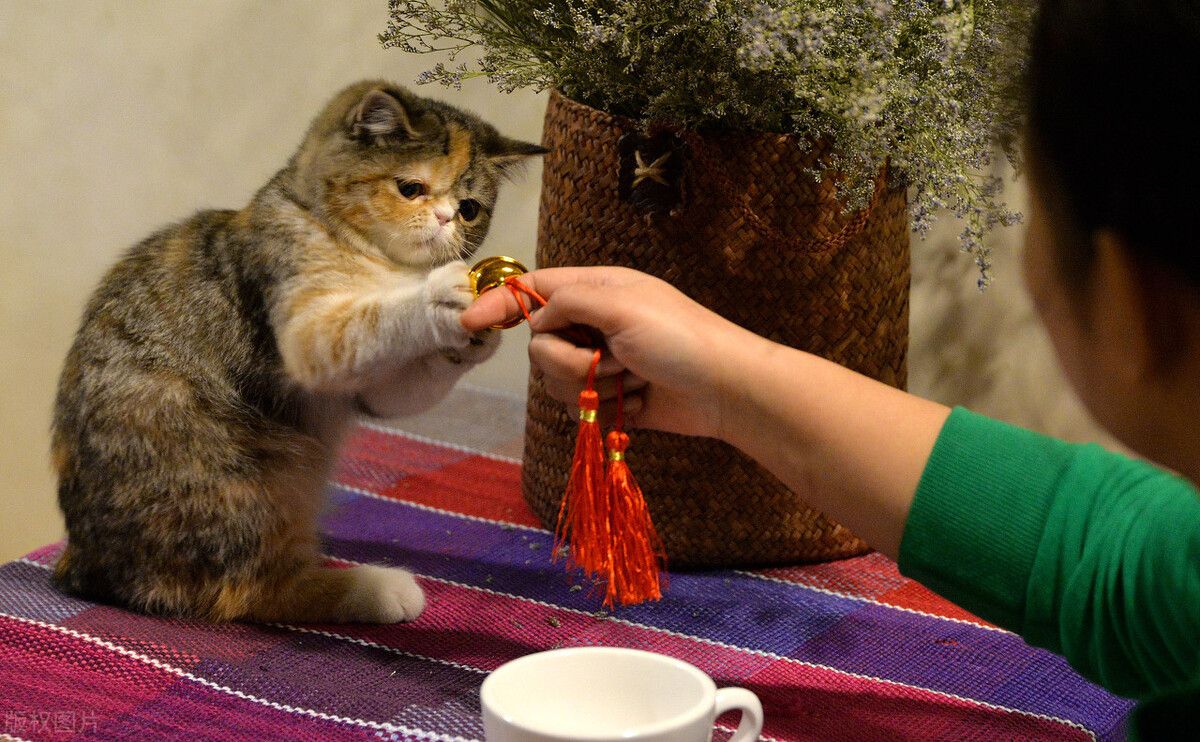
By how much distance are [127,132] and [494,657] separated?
1544mm

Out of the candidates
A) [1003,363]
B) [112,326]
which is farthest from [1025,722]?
[112,326]

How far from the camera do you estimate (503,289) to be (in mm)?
895

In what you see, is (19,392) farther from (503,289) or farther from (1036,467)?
(1036,467)

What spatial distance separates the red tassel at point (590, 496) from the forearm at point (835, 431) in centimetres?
11

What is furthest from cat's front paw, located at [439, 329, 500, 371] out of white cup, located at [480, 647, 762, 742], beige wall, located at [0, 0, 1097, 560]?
beige wall, located at [0, 0, 1097, 560]

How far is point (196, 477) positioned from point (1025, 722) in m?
0.79

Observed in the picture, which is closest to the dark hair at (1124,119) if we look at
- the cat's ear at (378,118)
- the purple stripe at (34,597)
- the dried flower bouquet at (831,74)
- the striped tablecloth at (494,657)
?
the dried flower bouquet at (831,74)

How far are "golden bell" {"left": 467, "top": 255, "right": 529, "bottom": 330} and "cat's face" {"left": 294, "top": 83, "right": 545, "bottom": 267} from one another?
0.15 metres

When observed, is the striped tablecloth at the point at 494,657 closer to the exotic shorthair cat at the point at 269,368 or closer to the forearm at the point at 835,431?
the exotic shorthair cat at the point at 269,368

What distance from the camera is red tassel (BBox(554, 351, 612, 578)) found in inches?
32.6

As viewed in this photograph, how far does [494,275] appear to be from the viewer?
930mm

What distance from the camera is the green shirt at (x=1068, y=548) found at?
0.66 m

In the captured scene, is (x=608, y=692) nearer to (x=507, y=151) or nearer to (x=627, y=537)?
(x=627, y=537)

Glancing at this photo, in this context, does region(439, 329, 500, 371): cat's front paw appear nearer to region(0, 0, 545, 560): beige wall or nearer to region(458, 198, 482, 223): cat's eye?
region(458, 198, 482, 223): cat's eye
